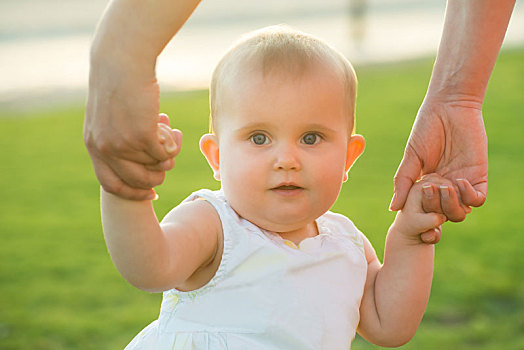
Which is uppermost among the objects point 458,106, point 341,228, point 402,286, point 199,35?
point 458,106

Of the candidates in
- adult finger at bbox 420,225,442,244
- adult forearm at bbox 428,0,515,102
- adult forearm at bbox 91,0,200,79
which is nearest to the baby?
adult finger at bbox 420,225,442,244

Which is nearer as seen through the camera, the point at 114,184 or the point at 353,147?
the point at 114,184

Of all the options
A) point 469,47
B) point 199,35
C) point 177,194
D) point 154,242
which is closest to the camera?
point 154,242

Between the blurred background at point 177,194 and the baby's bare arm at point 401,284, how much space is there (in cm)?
190

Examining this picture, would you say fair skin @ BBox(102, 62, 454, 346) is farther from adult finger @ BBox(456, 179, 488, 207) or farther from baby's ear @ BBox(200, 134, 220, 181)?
adult finger @ BBox(456, 179, 488, 207)

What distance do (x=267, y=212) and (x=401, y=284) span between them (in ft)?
1.51

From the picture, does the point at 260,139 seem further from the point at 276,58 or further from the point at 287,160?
the point at 276,58

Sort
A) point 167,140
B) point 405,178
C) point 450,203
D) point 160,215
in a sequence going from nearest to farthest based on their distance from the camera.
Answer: point 167,140, point 450,203, point 405,178, point 160,215

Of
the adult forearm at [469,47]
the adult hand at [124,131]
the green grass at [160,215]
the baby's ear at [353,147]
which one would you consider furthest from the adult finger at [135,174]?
the green grass at [160,215]

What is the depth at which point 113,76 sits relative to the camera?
4.44 ft

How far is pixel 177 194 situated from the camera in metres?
6.57

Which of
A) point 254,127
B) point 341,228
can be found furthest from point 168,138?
point 341,228

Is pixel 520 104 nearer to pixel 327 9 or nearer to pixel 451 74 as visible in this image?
pixel 451 74

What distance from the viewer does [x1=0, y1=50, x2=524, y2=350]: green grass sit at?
420cm
